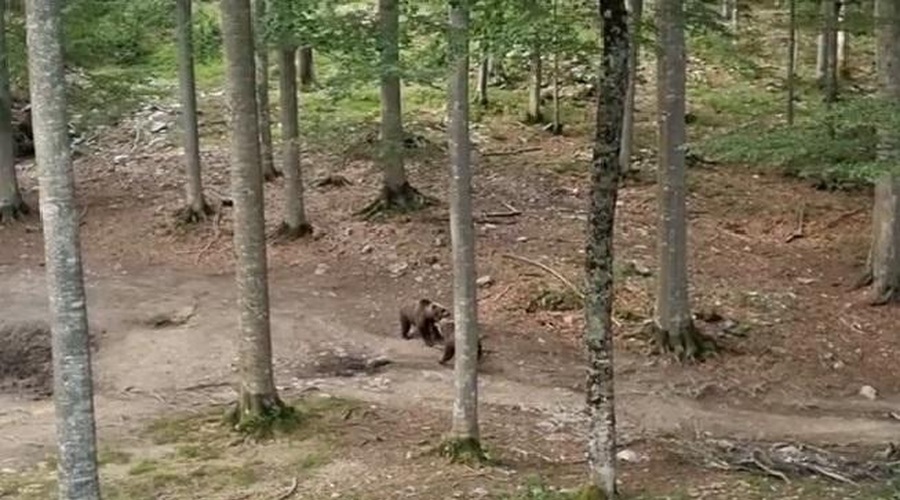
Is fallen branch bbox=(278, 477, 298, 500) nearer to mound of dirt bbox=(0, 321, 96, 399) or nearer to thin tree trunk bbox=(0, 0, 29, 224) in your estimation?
mound of dirt bbox=(0, 321, 96, 399)

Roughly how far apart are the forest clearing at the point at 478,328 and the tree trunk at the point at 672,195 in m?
0.38

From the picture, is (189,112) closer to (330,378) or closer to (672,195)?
(330,378)

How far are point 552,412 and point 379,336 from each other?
3365mm

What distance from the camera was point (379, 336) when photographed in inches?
583

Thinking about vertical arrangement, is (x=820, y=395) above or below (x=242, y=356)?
below

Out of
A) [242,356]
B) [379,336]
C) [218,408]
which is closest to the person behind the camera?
[242,356]

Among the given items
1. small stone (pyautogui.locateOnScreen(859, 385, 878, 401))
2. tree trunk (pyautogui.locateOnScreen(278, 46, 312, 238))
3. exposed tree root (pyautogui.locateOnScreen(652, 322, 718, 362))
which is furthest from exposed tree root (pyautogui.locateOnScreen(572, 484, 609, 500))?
tree trunk (pyautogui.locateOnScreen(278, 46, 312, 238))

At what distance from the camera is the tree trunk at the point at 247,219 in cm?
1029

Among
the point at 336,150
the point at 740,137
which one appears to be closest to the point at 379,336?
the point at 740,137

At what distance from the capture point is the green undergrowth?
993 centimetres

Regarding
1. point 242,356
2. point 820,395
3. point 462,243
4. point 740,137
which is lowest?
point 820,395

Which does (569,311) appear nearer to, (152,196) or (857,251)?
(857,251)

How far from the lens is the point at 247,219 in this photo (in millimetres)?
10688

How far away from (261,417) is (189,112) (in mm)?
9440
